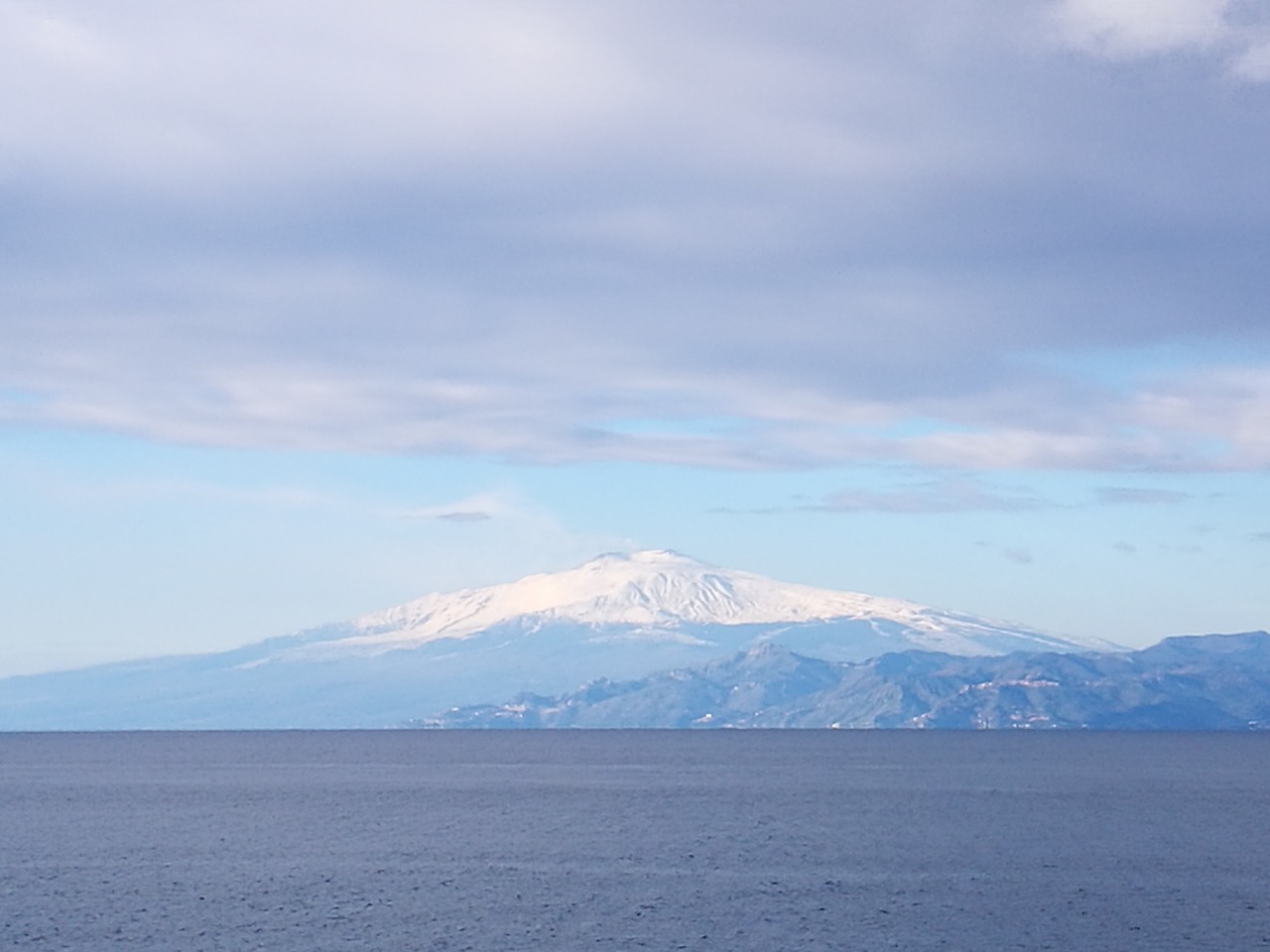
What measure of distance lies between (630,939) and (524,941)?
495cm

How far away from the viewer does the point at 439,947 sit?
67.4 metres

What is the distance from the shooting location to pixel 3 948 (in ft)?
221

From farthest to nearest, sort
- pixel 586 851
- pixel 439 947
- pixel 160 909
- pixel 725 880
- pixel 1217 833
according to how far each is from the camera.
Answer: pixel 1217 833 < pixel 586 851 < pixel 725 880 < pixel 160 909 < pixel 439 947

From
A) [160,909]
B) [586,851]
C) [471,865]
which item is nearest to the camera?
[160,909]

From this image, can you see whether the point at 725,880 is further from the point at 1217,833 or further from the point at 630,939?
the point at 1217,833

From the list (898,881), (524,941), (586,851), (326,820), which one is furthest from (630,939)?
(326,820)

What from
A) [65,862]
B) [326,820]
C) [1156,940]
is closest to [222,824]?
[326,820]

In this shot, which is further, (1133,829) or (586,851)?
(1133,829)

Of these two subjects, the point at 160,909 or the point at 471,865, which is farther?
the point at 471,865

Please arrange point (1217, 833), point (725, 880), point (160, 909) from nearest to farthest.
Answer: point (160, 909), point (725, 880), point (1217, 833)

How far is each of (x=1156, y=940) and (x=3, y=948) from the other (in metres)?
53.2

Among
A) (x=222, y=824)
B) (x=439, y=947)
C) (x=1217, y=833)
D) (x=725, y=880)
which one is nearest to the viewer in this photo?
(x=439, y=947)

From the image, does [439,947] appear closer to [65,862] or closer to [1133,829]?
[65,862]

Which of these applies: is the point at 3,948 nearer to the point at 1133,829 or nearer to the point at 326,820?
the point at 326,820
